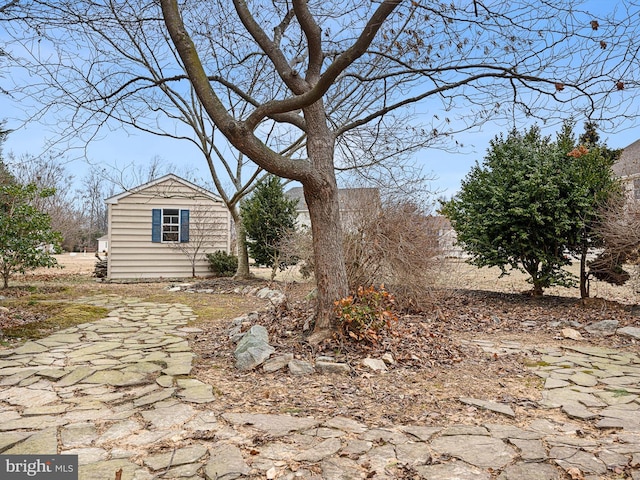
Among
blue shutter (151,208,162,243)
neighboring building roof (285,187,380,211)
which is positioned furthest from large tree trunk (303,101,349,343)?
blue shutter (151,208,162,243)

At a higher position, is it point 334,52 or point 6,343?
point 334,52

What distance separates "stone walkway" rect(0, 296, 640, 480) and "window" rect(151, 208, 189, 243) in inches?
380

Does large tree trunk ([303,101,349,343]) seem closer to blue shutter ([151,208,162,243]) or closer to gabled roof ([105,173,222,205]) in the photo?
gabled roof ([105,173,222,205])

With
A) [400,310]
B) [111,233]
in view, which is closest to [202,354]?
[400,310]

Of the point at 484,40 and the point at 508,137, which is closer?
the point at 484,40

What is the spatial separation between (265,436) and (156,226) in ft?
38.9

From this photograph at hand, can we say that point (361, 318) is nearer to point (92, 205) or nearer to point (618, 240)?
point (618, 240)

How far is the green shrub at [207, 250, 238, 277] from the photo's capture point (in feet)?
44.2

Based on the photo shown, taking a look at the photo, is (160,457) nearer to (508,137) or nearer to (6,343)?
(6,343)

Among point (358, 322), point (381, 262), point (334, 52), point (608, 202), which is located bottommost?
point (358, 322)

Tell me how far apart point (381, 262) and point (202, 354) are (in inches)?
115

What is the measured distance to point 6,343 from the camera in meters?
4.83

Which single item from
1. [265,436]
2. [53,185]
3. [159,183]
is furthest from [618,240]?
[53,185]

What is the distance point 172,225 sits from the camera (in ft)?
44.3
